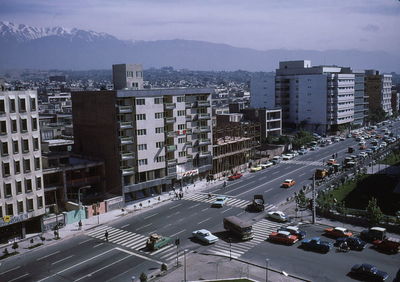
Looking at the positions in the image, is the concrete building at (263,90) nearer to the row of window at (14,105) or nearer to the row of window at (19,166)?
the row of window at (14,105)

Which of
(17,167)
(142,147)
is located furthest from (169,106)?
(17,167)

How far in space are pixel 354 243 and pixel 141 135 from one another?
4597cm

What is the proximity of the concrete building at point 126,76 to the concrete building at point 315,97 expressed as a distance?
96366 mm

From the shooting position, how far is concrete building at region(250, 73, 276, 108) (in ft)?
597

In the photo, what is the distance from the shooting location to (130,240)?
61.6m

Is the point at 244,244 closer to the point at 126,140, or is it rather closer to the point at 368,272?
the point at 368,272

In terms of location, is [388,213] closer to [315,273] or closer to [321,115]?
[315,273]

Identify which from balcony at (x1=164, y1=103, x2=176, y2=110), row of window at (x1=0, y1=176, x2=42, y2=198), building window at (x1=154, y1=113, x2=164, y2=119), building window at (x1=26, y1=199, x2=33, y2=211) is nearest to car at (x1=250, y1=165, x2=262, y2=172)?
balcony at (x1=164, y1=103, x2=176, y2=110)

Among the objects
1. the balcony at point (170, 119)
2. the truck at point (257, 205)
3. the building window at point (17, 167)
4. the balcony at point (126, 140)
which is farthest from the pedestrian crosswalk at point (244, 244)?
the balcony at point (170, 119)

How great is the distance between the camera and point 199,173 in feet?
326

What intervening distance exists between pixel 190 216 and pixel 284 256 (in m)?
23.1

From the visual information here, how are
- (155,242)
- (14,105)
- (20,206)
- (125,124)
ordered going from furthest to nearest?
(125,124) < (20,206) < (14,105) < (155,242)

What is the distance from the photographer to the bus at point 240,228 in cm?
5909

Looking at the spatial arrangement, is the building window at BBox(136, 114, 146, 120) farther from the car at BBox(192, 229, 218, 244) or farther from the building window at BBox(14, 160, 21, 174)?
the car at BBox(192, 229, 218, 244)
